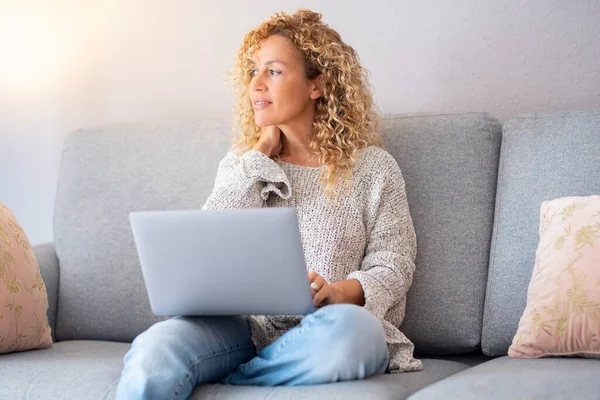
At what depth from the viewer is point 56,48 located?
9.25 feet

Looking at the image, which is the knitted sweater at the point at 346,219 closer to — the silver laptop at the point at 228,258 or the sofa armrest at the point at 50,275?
the silver laptop at the point at 228,258

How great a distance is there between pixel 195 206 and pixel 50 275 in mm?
439

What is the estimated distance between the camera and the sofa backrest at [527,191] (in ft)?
6.36

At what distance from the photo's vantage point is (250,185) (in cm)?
202

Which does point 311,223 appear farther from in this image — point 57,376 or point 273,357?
point 57,376

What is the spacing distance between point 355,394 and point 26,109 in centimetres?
181

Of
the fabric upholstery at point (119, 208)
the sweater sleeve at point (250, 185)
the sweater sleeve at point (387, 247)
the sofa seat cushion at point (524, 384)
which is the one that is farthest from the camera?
the fabric upholstery at point (119, 208)

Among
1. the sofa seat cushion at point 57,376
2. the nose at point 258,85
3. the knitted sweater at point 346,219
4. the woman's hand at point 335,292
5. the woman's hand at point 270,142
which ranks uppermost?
the nose at point 258,85

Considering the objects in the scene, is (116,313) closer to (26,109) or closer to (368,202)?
(368,202)

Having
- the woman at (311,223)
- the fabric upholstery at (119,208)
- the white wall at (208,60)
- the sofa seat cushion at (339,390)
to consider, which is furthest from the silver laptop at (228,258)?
the white wall at (208,60)

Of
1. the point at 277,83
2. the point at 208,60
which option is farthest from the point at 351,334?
the point at 208,60

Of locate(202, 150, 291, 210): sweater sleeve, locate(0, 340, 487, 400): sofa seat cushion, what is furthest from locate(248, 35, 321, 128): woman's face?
locate(0, 340, 487, 400): sofa seat cushion

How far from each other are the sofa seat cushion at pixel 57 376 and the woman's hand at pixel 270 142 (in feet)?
2.05

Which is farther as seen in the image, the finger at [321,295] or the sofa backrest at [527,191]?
the sofa backrest at [527,191]
